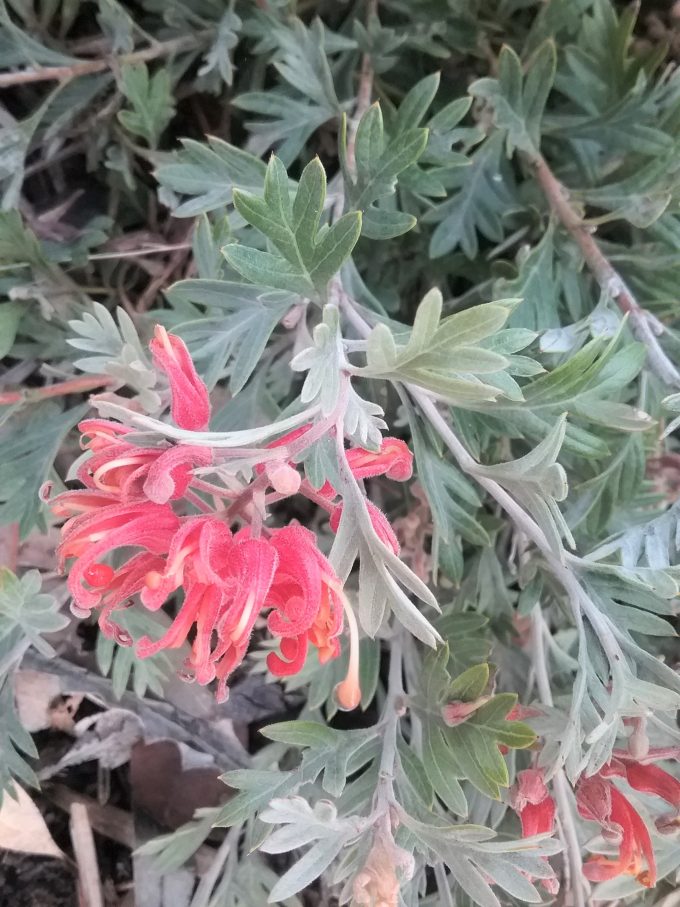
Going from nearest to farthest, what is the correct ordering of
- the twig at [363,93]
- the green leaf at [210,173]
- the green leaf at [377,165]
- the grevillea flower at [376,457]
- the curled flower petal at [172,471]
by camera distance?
the curled flower petal at [172,471] < the grevillea flower at [376,457] < the green leaf at [377,165] < the green leaf at [210,173] < the twig at [363,93]

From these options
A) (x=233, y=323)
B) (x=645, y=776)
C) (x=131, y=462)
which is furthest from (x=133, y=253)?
(x=645, y=776)

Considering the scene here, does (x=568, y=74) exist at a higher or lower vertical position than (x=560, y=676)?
higher

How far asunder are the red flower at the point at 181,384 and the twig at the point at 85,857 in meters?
0.65

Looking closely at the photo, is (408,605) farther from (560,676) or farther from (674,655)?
(674,655)

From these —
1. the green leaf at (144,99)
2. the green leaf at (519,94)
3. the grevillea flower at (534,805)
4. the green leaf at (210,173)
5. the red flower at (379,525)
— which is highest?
the green leaf at (519,94)

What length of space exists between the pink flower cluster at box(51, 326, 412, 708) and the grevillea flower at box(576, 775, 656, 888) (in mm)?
263

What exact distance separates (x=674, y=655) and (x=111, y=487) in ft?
2.47

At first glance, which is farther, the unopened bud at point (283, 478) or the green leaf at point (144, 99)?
the green leaf at point (144, 99)

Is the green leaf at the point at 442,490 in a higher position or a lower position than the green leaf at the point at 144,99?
lower

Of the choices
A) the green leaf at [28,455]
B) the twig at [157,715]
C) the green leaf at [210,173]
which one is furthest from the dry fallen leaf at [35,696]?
the green leaf at [210,173]

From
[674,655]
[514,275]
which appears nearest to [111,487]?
[514,275]

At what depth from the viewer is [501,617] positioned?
0.85 metres

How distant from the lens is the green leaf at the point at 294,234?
1.60ft

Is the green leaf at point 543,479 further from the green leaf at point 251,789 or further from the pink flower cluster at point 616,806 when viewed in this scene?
the green leaf at point 251,789
